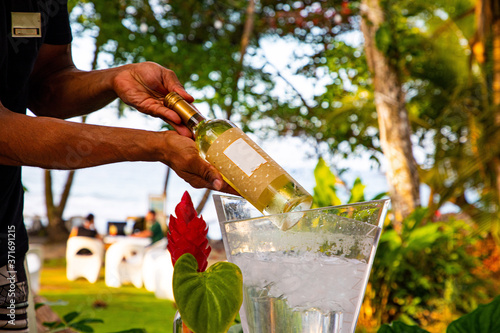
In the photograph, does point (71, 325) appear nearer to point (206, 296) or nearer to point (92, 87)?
point (92, 87)

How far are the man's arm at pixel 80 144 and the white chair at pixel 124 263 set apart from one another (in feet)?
16.1

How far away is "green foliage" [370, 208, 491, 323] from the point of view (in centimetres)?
279

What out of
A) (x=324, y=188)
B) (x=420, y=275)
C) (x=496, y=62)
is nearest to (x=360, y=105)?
(x=496, y=62)

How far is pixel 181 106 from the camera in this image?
604mm

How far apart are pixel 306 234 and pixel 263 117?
5.10m

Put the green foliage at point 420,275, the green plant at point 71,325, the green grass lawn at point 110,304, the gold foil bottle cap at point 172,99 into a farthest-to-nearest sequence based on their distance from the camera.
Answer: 1. the green grass lawn at point 110,304
2. the green foliage at point 420,275
3. the green plant at point 71,325
4. the gold foil bottle cap at point 172,99

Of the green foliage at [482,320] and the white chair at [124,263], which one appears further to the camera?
the white chair at [124,263]

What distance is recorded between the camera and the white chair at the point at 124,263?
5250 millimetres

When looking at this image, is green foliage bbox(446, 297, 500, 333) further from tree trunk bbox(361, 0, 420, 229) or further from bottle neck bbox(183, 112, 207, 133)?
tree trunk bbox(361, 0, 420, 229)

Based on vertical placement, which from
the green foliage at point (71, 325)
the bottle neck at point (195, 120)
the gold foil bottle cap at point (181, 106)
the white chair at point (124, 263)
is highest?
the gold foil bottle cap at point (181, 106)

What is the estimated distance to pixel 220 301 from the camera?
401 millimetres

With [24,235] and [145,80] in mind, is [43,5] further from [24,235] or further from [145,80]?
[24,235]

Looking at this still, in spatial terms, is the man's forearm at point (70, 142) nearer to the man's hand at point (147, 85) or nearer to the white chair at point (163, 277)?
the man's hand at point (147, 85)

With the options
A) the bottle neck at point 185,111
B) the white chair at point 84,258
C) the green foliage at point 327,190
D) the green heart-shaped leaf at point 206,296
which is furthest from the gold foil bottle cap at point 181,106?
the white chair at point 84,258
